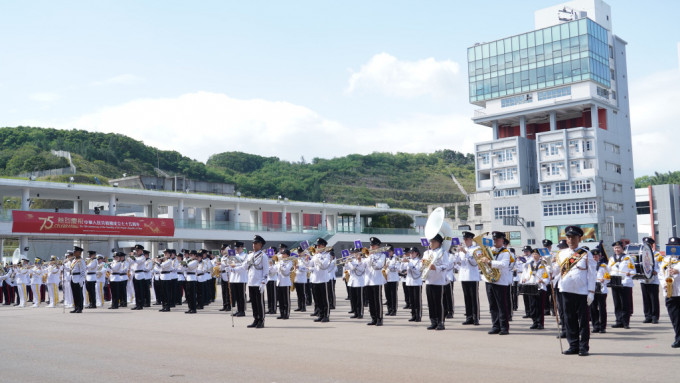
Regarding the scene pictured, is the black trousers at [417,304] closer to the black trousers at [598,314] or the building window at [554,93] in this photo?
the black trousers at [598,314]

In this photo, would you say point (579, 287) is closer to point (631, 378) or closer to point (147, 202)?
point (631, 378)

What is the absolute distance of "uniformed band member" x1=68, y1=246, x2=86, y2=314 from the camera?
19.8 meters

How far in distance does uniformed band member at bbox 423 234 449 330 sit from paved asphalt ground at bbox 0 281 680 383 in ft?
1.35

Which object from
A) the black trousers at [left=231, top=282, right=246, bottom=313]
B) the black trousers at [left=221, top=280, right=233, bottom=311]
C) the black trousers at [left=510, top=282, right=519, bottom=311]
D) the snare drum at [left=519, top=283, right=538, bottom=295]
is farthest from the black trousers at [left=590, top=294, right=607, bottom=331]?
the black trousers at [left=221, top=280, right=233, bottom=311]

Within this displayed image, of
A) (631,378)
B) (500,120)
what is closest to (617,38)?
(500,120)

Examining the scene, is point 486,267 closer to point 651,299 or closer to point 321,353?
point 321,353

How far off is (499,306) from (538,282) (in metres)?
1.44

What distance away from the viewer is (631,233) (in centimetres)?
8119

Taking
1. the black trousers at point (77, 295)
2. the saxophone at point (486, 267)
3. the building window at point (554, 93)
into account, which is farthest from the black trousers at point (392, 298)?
the building window at point (554, 93)

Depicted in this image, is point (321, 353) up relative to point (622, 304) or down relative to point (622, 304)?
down

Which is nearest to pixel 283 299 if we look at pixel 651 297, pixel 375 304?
pixel 375 304

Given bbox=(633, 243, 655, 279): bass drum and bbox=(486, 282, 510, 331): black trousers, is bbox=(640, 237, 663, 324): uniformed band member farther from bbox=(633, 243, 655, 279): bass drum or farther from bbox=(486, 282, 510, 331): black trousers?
bbox=(486, 282, 510, 331): black trousers

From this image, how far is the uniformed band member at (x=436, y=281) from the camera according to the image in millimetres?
13375

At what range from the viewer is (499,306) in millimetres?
12266
